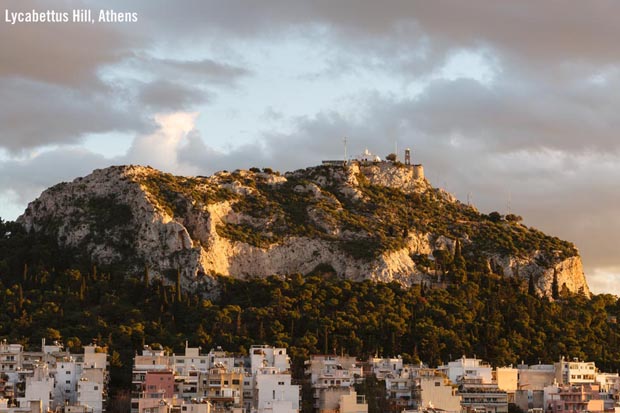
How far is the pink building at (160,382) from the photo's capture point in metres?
116

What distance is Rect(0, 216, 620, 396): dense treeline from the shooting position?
12781 centimetres

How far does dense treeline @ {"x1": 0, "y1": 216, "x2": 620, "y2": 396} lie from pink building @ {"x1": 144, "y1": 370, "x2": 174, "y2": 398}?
4.02m

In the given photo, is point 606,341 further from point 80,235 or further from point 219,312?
point 80,235

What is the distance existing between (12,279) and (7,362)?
55.2 ft

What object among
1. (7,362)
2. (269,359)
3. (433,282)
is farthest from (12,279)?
(433,282)

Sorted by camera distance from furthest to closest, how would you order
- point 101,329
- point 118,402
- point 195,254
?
point 195,254 < point 101,329 < point 118,402

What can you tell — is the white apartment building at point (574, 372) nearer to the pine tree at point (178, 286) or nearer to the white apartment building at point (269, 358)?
the white apartment building at point (269, 358)

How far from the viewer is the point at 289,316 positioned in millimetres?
130500

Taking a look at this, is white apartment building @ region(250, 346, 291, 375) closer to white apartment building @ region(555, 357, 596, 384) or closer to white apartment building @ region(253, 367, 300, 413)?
white apartment building @ region(253, 367, 300, 413)

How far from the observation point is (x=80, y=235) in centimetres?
14025

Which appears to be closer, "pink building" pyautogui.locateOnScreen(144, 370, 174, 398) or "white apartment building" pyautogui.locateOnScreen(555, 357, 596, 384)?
"pink building" pyautogui.locateOnScreen(144, 370, 174, 398)

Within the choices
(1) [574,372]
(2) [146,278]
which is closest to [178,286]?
(2) [146,278]

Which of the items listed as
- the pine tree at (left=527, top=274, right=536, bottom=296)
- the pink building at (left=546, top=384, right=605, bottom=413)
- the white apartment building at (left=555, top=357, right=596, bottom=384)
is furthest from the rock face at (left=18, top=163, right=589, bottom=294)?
the pink building at (left=546, top=384, right=605, bottom=413)

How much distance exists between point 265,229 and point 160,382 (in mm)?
30033
